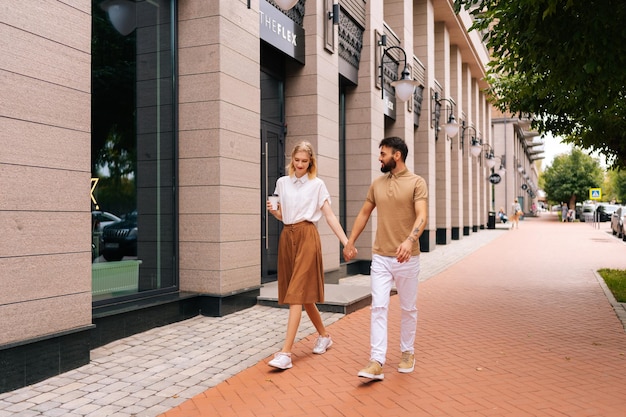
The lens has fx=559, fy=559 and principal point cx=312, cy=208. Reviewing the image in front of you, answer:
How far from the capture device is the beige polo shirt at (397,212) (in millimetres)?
4793

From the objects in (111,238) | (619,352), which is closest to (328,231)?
(111,238)

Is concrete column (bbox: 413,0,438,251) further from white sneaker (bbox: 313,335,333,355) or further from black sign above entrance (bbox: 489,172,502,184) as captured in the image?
black sign above entrance (bbox: 489,172,502,184)

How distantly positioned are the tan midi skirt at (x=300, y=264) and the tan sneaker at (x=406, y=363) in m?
0.96

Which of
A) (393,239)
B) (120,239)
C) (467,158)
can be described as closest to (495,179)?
(467,158)

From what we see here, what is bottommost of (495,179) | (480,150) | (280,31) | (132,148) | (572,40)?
(132,148)

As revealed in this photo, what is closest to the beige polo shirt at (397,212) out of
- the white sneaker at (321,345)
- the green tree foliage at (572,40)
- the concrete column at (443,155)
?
the white sneaker at (321,345)

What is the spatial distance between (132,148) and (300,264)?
311 cm

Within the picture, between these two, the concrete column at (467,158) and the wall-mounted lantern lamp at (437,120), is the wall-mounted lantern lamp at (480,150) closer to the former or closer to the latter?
the concrete column at (467,158)

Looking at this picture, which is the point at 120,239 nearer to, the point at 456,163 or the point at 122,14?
the point at 122,14

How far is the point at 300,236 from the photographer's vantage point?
5.23 metres

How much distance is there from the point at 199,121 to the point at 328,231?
4.28m

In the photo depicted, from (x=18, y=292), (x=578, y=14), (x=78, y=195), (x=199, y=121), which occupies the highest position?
(x=578, y=14)

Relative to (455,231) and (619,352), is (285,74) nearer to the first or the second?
(619,352)

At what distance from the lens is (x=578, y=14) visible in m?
5.95
